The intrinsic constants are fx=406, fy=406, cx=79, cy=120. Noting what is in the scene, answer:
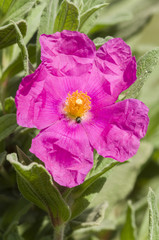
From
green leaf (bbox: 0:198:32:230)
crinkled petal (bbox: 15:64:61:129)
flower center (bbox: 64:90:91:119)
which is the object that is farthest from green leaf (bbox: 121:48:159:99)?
green leaf (bbox: 0:198:32:230)

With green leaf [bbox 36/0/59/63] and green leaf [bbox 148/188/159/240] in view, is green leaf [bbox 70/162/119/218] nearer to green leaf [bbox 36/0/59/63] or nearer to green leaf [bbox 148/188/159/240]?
green leaf [bbox 148/188/159/240]

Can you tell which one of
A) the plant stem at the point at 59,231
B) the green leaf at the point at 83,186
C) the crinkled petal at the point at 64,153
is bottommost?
the plant stem at the point at 59,231

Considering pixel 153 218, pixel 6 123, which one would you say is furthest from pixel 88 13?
pixel 153 218

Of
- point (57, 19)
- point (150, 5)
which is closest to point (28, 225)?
point (57, 19)

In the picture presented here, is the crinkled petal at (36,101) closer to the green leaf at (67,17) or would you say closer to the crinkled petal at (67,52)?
the crinkled petal at (67,52)

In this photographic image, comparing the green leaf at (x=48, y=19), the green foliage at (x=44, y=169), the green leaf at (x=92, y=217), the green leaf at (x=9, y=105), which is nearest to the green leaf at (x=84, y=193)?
the green foliage at (x=44, y=169)

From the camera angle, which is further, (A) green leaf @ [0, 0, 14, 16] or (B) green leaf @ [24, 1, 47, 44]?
(B) green leaf @ [24, 1, 47, 44]

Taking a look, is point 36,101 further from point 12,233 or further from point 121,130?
point 12,233
